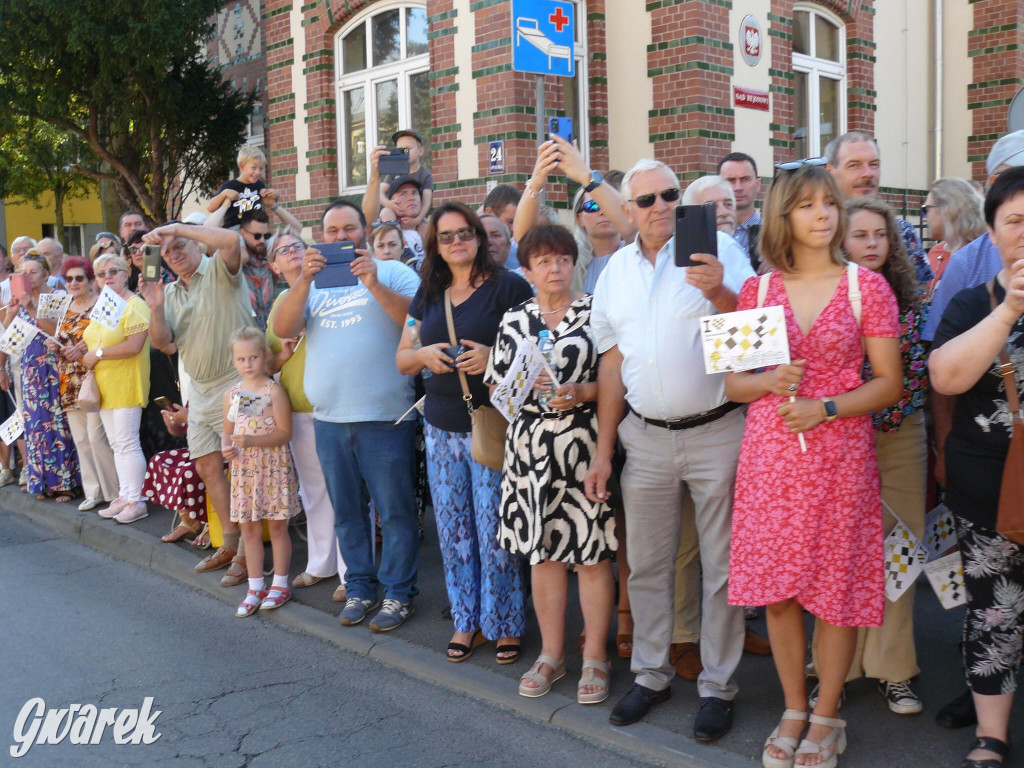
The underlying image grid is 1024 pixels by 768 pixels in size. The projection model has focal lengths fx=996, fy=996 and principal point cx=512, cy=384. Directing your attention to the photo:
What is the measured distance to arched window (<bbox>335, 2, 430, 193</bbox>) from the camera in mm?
11672

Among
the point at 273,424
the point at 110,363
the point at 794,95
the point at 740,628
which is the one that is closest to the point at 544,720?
the point at 740,628

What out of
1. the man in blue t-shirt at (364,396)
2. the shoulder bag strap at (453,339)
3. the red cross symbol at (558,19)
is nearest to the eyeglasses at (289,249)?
the man in blue t-shirt at (364,396)

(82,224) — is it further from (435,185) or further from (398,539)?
(398,539)

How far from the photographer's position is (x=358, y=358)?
17.4 ft

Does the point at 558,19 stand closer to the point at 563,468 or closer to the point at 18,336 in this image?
the point at 563,468

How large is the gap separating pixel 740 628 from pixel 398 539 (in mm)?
2085

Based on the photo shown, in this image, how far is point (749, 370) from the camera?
368cm

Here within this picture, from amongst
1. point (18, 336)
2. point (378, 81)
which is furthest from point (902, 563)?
point (378, 81)

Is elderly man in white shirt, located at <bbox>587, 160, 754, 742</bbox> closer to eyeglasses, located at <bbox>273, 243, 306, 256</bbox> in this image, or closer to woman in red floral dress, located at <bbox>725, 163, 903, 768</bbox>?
woman in red floral dress, located at <bbox>725, 163, 903, 768</bbox>

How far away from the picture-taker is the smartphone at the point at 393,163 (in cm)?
632

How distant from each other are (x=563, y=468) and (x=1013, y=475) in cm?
175

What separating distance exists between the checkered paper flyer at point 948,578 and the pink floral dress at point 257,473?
11.7ft

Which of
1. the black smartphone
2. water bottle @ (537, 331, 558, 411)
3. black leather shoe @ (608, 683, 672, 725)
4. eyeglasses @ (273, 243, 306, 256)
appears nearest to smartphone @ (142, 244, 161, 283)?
eyeglasses @ (273, 243, 306, 256)

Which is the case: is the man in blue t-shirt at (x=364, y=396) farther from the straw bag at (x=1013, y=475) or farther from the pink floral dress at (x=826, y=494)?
the straw bag at (x=1013, y=475)
